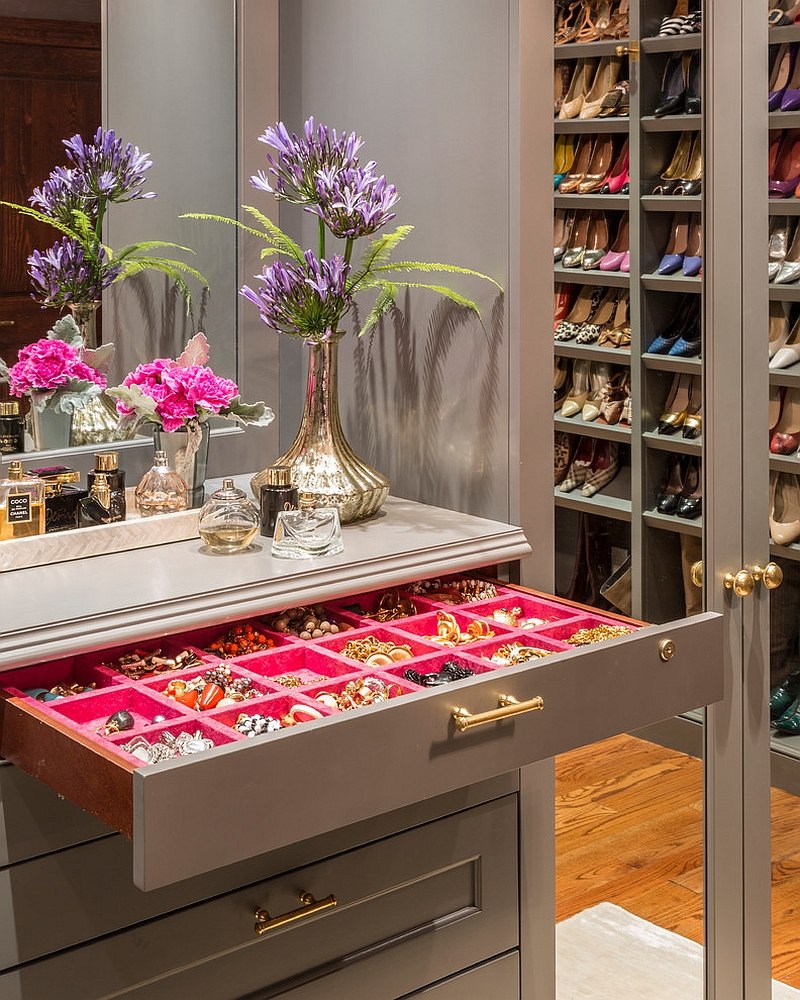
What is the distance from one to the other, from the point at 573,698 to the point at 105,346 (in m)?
0.89

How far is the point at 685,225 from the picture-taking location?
191cm

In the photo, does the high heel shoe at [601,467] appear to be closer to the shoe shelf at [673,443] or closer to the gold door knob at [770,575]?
the shoe shelf at [673,443]

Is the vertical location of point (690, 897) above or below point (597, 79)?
below

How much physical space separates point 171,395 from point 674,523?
2.59 feet

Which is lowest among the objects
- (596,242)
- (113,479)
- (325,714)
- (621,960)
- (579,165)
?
(621,960)

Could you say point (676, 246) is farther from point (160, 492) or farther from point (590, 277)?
point (160, 492)

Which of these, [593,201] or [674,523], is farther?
[674,523]

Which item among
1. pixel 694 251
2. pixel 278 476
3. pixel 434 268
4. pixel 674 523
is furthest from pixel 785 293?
pixel 278 476

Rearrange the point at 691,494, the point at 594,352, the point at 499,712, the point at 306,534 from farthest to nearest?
the point at 691,494, the point at 594,352, the point at 306,534, the point at 499,712

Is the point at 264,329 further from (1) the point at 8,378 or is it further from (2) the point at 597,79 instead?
(2) the point at 597,79

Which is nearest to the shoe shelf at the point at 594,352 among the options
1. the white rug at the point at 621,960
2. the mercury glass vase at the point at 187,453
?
the mercury glass vase at the point at 187,453

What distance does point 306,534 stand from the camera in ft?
5.43

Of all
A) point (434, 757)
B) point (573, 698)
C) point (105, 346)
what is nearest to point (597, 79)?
point (105, 346)

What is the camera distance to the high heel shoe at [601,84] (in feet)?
5.90
